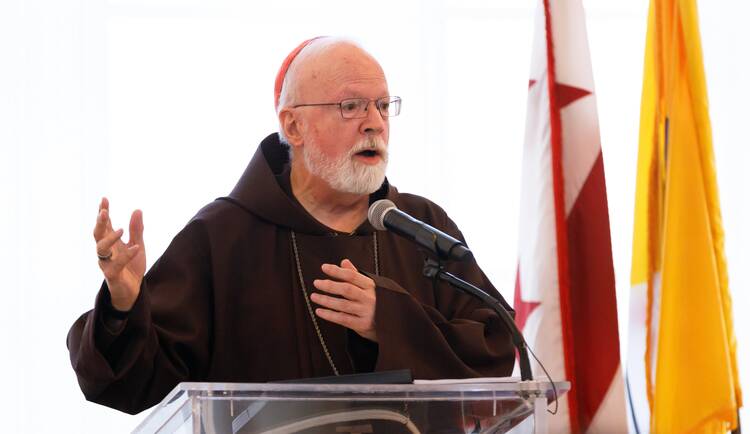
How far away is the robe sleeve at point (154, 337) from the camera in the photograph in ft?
9.82

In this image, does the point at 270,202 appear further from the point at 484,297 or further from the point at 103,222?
the point at 484,297

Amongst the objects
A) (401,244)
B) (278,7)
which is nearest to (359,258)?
(401,244)

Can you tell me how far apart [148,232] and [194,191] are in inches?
11.1

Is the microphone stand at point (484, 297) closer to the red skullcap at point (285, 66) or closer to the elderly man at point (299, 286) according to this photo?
the elderly man at point (299, 286)

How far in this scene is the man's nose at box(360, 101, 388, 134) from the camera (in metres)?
3.60

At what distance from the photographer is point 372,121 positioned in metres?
3.60

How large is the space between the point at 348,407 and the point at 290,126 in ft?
5.32

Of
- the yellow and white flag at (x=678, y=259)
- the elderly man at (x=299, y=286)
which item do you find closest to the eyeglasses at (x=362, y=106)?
the elderly man at (x=299, y=286)

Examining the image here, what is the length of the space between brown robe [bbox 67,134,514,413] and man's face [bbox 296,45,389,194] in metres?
0.17

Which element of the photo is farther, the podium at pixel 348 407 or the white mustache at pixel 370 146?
the white mustache at pixel 370 146

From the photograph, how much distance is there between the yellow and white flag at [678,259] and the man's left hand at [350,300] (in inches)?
61.3

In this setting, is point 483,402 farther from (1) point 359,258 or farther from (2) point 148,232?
(2) point 148,232

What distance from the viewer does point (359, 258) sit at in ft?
12.1

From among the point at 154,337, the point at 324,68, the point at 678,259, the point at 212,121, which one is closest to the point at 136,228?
the point at 154,337
